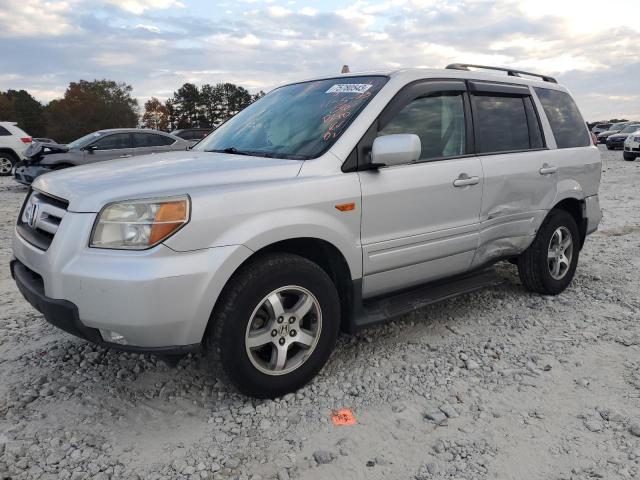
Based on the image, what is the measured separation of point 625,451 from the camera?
2.48m

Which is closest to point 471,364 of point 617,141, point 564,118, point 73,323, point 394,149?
point 394,149

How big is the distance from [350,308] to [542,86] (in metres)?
2.82

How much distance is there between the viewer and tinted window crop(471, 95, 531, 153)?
3871mm

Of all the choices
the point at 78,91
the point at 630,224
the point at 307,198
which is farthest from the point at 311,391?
the point at 78,91

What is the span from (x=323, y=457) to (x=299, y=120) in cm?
203

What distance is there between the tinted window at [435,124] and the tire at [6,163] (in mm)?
14738

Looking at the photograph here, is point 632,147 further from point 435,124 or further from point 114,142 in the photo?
point 435,124

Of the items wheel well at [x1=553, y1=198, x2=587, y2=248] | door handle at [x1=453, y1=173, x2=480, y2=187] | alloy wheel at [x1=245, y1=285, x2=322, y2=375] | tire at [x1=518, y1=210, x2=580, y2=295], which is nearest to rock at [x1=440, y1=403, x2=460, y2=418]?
alloy wheel at [x1=245, y1=285, x2=322, y2=375]

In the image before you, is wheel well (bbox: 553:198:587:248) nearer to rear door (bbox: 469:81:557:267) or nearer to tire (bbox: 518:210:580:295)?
tire (bbox: 518:210:580:295)

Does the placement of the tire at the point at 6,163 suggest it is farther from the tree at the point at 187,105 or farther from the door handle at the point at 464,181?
the tree at the point at 187,105

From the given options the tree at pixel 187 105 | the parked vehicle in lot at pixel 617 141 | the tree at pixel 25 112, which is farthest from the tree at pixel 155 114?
the parked vehicle in lot at pixel 617 141

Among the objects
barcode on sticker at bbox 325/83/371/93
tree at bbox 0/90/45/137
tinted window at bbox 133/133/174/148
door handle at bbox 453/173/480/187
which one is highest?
tree at bbox 0/90/45/137

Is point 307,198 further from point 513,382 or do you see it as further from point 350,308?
point 513,382

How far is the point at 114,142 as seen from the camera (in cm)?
1148
